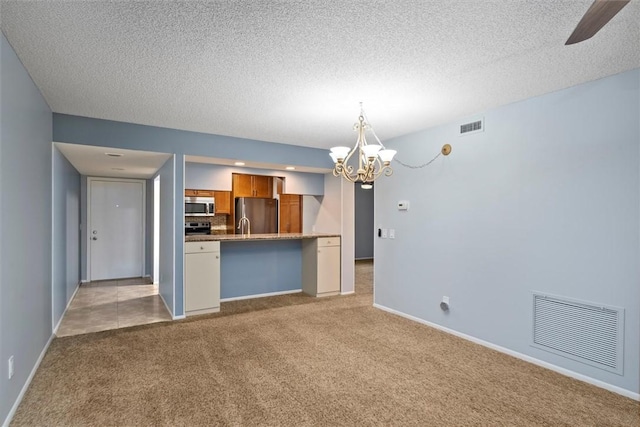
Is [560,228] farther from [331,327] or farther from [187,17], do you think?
[187,17]

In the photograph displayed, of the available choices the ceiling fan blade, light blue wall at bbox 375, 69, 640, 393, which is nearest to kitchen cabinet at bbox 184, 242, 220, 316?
light blue wall at bbox 375, 69, 640, 393

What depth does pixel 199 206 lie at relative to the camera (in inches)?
234

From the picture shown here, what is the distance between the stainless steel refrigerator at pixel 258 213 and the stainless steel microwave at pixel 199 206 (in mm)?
472

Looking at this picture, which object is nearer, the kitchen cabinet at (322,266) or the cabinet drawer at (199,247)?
the cabinet drawer at (199,247)

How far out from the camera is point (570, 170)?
2896 mm

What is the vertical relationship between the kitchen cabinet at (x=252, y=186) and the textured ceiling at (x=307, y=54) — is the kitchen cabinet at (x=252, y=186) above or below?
below

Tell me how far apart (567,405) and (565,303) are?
2.72 ft

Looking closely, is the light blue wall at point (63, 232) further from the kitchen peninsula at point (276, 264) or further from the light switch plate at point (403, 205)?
the light switch plate at point (403, 205)

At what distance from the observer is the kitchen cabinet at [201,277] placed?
450cm

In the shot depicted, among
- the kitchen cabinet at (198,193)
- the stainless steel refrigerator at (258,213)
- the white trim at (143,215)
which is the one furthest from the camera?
the white trim at (143,215)

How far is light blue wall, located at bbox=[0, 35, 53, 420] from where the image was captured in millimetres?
2111

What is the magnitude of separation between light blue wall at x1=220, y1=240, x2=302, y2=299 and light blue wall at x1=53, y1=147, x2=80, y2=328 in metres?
1.97

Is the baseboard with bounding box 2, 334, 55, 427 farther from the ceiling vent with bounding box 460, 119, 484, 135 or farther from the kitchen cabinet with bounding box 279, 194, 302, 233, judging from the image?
the ceiling vent with bounding box 460, 119, 484, 135

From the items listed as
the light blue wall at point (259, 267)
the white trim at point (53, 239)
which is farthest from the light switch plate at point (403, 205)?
the white trim at point (53, 239)
